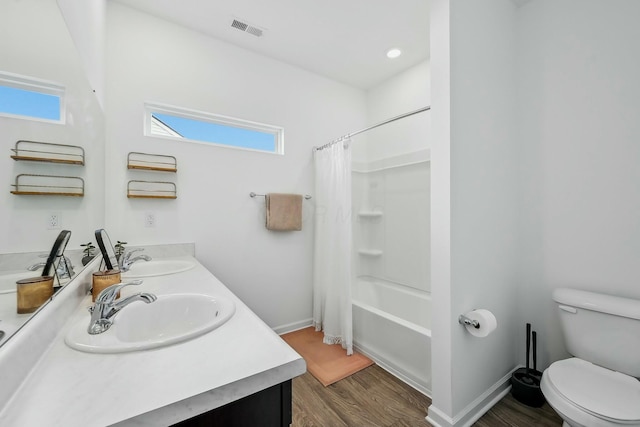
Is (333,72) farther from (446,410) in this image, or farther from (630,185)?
(446,410)

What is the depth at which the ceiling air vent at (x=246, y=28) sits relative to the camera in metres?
2.09

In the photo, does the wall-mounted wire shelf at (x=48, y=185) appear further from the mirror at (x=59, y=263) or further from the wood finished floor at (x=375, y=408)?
the wood finished floor at (x=375, y=408)

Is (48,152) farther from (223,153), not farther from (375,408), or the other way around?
(375,408)

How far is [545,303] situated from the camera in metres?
1.80

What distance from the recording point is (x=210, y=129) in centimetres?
232

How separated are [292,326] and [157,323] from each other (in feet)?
5.89

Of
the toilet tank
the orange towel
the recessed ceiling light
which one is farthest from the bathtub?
the recessed ceiling light

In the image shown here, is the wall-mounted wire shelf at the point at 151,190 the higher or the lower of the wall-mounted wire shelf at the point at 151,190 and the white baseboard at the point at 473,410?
the higher

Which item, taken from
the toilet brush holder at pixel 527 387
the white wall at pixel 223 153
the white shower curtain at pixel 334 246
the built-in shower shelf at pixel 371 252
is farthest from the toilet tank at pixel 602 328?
the white wall at pixel 223 153

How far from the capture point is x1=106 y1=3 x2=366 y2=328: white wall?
6.24 feet

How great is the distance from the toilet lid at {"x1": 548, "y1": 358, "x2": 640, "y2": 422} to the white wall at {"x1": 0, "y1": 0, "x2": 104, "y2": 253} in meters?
2.07

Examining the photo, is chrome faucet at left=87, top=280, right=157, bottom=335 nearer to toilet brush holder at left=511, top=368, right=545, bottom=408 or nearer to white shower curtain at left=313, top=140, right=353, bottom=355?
white shower curtain at left=313, top=140, right=353, bottom=355

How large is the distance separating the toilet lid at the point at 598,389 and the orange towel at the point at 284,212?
198cm

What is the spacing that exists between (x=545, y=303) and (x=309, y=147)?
2322 millimetres
